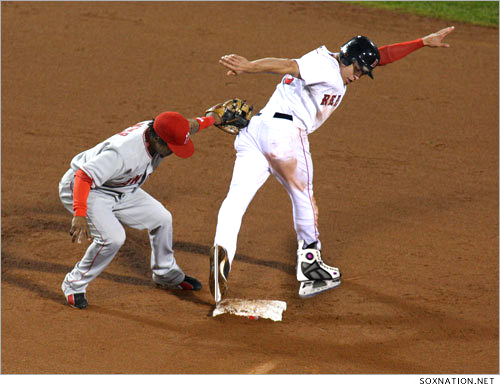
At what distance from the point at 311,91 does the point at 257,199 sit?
2.06 metres

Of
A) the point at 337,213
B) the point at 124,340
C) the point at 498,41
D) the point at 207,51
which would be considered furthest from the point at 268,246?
the point at 498,41

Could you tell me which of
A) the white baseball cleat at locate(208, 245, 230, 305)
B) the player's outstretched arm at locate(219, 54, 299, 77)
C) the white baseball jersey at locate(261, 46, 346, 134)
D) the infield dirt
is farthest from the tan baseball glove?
the infield dirt

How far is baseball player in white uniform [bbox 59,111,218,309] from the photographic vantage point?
507 centimetres

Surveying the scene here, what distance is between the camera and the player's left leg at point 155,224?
5574 millimetres

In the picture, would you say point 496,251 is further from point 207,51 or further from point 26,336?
point 207,51

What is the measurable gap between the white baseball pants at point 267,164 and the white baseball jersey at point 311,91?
0.35 feet

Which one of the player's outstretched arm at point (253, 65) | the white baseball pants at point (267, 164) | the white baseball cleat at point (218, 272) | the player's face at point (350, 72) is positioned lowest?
the white baseball cleat at point (218, 272)

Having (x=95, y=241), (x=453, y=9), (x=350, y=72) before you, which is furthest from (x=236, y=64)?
(x=453, y=9)

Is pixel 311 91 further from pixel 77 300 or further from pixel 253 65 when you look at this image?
pixel 77 300

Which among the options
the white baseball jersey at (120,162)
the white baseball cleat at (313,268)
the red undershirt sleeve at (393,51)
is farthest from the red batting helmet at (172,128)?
the red undershirt sleeve at (393,51)

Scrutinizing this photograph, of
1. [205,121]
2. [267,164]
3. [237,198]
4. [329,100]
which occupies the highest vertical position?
[329,100]

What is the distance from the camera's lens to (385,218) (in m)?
7.11

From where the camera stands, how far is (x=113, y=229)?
537 cm

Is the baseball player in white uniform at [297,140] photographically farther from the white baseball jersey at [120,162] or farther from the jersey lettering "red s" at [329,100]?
the white baseball jersey at [120,162]
